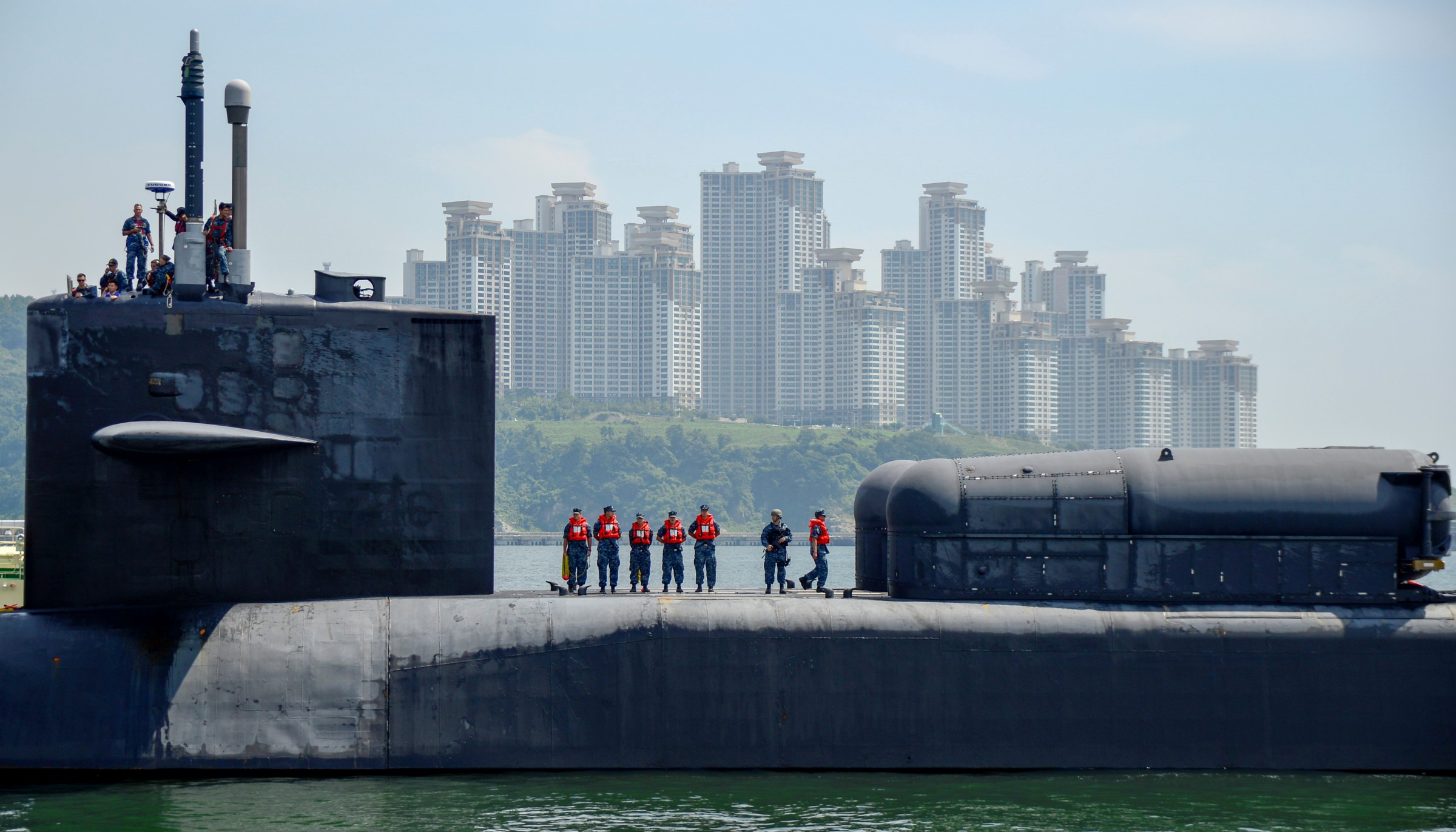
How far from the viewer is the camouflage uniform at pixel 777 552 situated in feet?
67.9

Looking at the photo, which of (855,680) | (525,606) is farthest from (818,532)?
(525,606)

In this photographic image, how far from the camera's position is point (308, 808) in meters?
15.3

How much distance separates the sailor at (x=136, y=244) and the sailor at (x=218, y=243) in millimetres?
1187

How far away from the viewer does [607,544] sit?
21797 millimetres

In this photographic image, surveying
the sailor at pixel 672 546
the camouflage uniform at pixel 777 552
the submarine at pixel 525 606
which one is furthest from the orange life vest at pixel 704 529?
the submarine at pixel 525 606

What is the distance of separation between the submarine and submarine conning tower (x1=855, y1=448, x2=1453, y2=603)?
0.12 feet

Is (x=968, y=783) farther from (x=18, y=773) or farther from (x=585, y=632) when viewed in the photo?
(x=18, y=773)

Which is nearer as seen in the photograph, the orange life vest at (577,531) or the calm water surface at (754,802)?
the calm water surface at (754,802)

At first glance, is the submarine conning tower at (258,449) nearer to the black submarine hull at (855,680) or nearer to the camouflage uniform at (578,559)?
the black submarine hull at (855,680)

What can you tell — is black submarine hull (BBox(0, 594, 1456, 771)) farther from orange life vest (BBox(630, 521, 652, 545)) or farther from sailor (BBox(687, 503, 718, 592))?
orange life vest (BBox(630, 521, 652, 545))

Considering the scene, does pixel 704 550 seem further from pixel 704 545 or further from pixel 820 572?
Result: pixel 820 572

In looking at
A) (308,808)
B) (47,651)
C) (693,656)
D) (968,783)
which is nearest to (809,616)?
(693,656)

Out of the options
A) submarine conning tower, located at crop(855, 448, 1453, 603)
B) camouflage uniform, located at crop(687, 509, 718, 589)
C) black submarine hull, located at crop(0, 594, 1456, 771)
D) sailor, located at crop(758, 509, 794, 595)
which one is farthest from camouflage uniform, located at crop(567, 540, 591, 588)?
submarine conning tower, located at crop(855, 448, 1453, 603)

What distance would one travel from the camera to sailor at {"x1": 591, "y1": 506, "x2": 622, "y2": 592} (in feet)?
69.7
